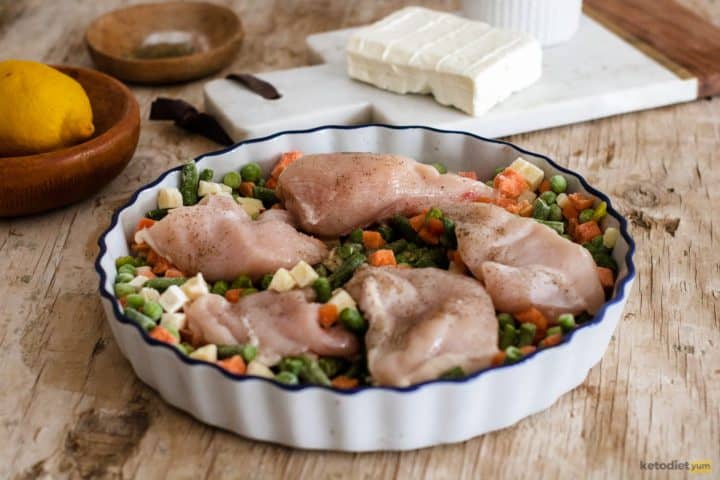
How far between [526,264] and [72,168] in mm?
1284

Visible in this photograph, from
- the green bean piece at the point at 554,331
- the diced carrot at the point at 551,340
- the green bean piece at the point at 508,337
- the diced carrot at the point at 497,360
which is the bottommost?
the green bean piece at the point at 508,337

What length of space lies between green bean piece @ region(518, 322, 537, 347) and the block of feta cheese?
1.18m

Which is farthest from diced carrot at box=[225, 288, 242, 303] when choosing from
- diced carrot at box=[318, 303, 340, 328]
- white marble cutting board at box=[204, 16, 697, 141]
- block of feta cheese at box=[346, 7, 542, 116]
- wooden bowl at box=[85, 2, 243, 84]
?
wooden bowl at box=[85, 2, 243, 84]

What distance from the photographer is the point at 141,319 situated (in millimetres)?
1962

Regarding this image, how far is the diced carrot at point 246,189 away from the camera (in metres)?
2.57

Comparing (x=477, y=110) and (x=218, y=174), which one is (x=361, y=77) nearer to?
(x=477, y=110)

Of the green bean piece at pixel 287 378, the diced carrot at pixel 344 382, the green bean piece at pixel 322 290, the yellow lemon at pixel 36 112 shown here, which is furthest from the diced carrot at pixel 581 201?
the yellow lemon at pixel 36 112

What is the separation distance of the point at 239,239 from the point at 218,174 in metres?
→ 0.47

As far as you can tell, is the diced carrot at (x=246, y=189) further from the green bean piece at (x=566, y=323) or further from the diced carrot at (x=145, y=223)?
the green bean piece at (x=566, y=323)

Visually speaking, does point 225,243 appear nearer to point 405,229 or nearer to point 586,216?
point 405,229

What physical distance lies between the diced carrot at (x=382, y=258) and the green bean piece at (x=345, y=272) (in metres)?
0.03

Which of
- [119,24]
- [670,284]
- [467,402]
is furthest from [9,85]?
[670,284]

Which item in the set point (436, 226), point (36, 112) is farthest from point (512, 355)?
point (36, 112)

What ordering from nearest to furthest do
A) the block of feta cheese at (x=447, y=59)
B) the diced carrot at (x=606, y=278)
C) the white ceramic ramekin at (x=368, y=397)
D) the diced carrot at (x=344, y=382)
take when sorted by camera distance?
the white ceramic ramekin at (x=368, y=397) → the diced carrot at (x=344, y=382) → the diced carrot at (x=606, y=278) → the block of feta cheese at (x=447, y=59)
